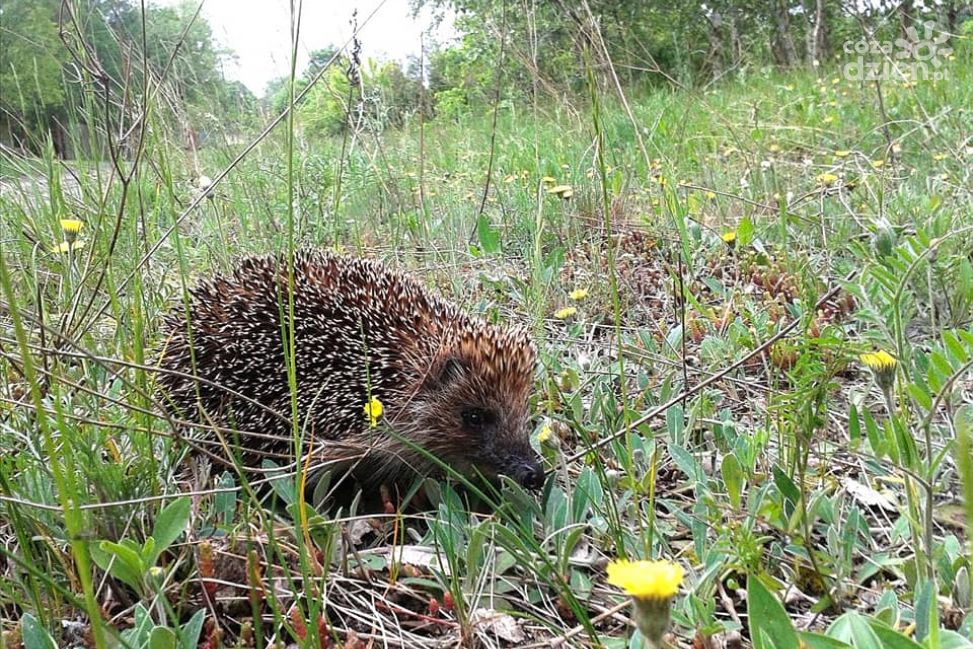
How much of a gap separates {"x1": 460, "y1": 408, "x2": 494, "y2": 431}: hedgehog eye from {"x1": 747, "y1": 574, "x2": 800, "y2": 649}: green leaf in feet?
5.84

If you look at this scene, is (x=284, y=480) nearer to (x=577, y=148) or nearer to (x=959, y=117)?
(x=577, y=148)

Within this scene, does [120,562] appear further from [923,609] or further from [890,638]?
[923,609]

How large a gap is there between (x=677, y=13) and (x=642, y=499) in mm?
18400

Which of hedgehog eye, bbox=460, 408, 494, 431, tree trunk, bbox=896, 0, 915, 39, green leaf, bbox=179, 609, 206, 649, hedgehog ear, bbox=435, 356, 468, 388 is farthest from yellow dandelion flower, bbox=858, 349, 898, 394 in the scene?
tree trunk, bbox=896, 0, 915, 39

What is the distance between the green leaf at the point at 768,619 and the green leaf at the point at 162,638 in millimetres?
1078

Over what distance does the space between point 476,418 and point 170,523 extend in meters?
1.42

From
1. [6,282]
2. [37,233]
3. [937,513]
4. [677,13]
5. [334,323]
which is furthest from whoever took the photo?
[677,13]

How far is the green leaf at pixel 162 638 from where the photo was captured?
57.9 inches

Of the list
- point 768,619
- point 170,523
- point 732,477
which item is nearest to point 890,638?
point 768,619

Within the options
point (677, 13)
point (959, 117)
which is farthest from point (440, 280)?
point (677, 13)

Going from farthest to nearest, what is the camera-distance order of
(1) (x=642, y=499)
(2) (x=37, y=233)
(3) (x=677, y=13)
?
(3) (x=677, y=13)
(2) (x=37, y=233)
(1) (x=642, y=499)

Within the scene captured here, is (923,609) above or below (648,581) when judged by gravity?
below

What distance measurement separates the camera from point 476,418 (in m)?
3.03

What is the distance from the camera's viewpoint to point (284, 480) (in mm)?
2332
